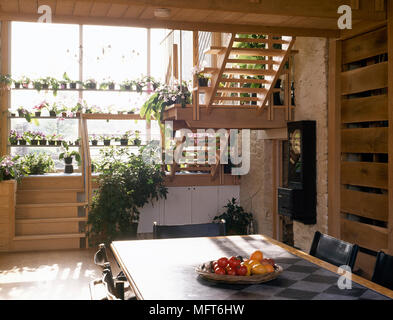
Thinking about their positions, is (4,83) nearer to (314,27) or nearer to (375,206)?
(314,27)

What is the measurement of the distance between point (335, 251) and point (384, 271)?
21.2 inches

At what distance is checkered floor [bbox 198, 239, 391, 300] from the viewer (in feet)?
7.73

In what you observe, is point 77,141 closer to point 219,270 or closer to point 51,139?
point 51,139

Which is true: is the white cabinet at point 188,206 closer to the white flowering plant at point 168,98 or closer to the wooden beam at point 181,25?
the white flowering plant at point 168,98

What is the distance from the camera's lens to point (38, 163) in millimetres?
8836

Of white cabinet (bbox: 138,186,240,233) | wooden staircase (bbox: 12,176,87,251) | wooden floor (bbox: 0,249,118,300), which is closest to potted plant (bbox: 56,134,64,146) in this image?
wooden staircase (bbox: 12,176,87,251)

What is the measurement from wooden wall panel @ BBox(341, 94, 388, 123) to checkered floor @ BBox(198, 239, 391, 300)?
8.34ft

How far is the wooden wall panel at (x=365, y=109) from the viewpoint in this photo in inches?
194

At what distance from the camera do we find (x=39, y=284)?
5.74m

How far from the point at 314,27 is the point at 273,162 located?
110 inches

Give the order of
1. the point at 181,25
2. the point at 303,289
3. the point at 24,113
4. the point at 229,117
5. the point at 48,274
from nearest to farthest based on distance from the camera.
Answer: the point at 303,289, the point at 181,25, the point at 48,274, the point at 229,117, the point at 24,113

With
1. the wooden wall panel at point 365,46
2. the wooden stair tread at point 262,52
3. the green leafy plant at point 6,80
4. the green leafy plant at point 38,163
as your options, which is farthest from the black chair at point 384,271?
the green leafy plant at point 6,80

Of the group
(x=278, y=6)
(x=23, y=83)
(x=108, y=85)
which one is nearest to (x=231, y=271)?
(x=278, y=6)
